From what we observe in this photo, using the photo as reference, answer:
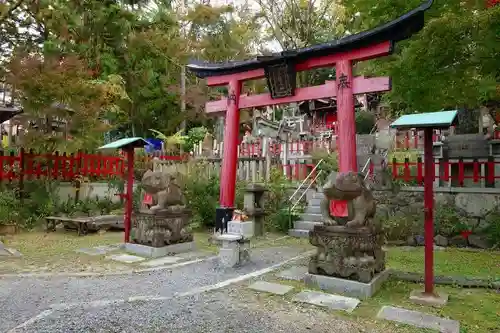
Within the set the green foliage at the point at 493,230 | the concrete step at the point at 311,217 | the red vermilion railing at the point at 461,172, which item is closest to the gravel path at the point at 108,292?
the concrete step at the point at 311,217

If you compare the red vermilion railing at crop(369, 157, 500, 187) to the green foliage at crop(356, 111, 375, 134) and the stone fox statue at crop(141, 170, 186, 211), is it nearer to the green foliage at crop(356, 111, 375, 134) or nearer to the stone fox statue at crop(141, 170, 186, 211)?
the stone fox statue at crop(141, 170, 186, 211)

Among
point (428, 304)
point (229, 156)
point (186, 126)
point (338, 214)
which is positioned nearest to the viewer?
point (428, 304)

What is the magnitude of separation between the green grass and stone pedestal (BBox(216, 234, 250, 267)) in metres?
2.84

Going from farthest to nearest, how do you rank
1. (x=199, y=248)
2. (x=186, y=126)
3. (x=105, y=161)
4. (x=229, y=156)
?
(x=186, y=126) < (x=105, y=161) < (x=229, y=156) < (x=199, y=248)

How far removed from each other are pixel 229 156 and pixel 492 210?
22.5ft

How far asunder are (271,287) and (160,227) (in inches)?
132

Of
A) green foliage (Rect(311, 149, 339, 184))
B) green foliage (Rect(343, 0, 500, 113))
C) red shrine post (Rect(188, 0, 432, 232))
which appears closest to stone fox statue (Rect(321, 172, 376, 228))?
red shrine post (Rect(188, 0, 432, 232))

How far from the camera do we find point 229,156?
1059 cm

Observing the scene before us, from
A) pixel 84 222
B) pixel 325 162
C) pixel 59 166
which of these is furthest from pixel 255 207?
pixel 59 166

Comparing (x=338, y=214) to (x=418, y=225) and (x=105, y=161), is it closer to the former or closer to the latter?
(x=418, y=225)

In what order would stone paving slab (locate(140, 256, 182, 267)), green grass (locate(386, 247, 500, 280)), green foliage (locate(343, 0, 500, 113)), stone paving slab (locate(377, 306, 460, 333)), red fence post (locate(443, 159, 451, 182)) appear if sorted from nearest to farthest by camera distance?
stone paving slab (locate(377, 306, 460, 333)) → green grass (locate(386, 247, 500, 280)) → green foliage (locate(343, 0, 500, 113)) → stone paving slab (locate(140, 256, 182, 267)) → red fence post (locate(443, 159, 451, 182))

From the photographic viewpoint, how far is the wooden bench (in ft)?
34.4

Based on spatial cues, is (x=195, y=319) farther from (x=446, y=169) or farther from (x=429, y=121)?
(x=446, y=169)

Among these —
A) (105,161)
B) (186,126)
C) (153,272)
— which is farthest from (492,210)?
(186,126)
